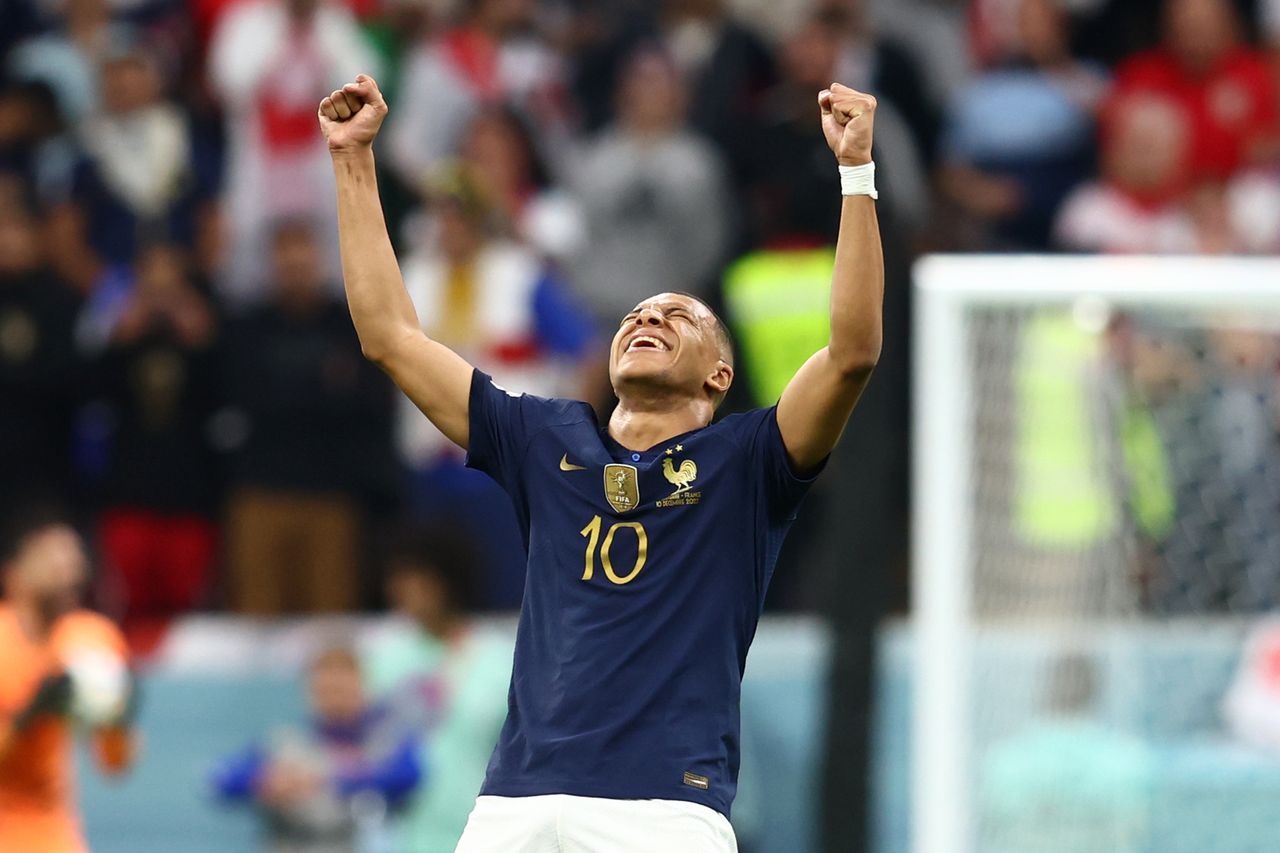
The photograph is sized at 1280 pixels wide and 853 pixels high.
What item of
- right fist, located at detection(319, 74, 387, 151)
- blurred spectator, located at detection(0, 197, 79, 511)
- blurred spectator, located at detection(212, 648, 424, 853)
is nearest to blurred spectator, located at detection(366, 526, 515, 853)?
blurred spectator, located at detection(212, 648, 424, 853)

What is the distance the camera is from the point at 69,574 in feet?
25.1

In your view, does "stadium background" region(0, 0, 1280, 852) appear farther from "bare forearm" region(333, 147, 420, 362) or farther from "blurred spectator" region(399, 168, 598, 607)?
"bare forearm" region(333, 147, 420, 362)

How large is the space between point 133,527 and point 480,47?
3.15 metres

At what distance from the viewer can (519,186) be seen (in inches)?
411

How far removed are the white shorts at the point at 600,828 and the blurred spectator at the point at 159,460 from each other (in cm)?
589

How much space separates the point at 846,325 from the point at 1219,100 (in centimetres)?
691

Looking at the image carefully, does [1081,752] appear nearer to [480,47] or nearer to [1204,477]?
[1204,477]

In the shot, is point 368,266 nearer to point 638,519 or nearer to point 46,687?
point 638,519

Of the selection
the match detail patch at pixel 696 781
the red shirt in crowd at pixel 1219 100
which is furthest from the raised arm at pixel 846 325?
the red shirt in crowd at pixel 1219 100

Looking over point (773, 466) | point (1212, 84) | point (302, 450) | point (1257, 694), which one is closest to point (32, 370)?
point (302, 450)

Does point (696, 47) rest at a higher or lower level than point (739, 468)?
higher

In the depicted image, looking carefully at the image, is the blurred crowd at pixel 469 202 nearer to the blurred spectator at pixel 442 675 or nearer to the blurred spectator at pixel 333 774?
the blurred spectator at pixel 442 675

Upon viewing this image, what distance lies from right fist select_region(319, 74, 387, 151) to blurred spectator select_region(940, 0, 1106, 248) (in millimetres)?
5736

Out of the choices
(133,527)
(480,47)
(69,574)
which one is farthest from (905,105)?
(69,574)
